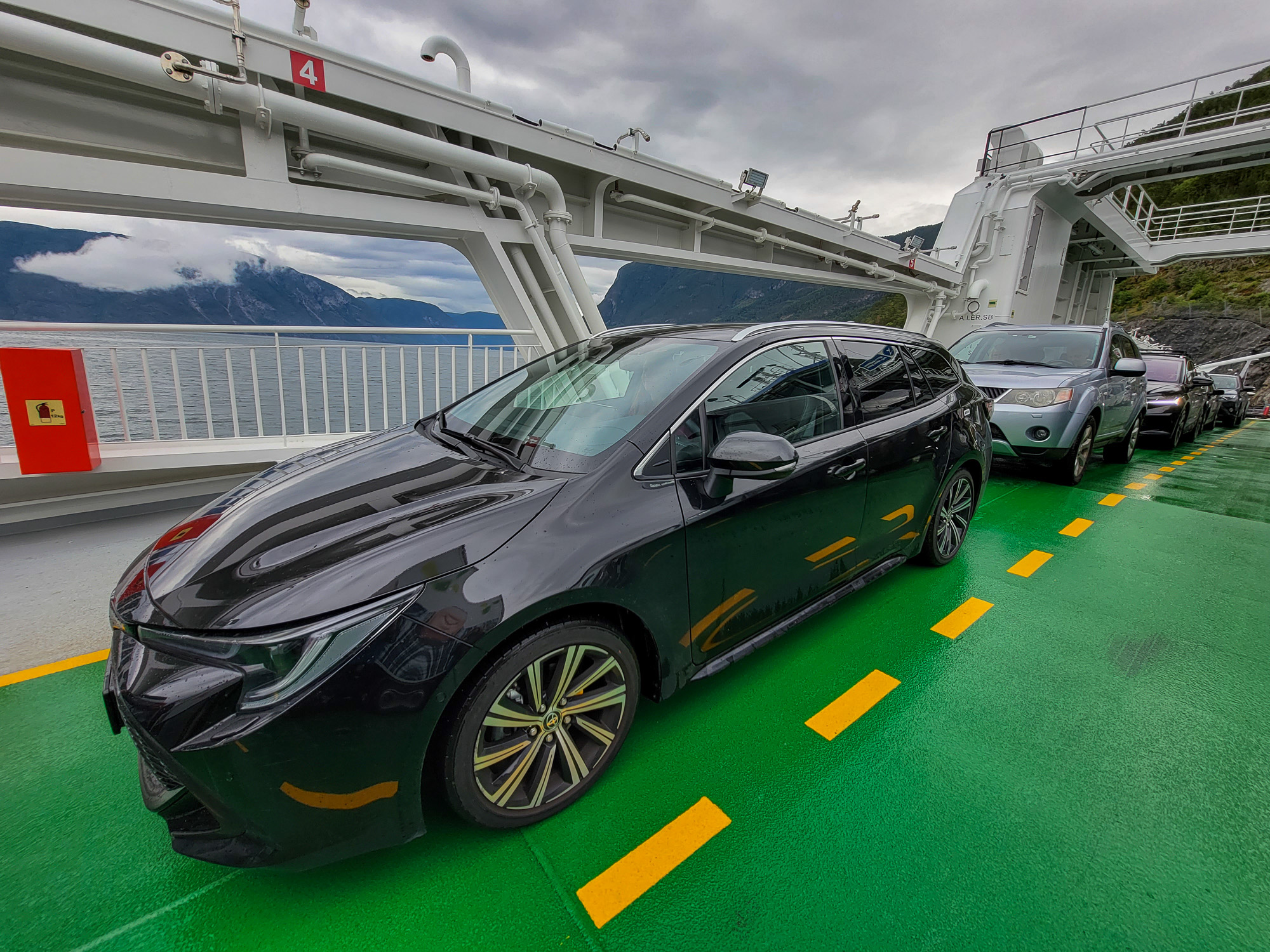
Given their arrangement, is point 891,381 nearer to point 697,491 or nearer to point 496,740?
point 697,491

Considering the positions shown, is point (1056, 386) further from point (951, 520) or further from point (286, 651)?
point (286, 651)

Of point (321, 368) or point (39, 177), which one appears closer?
point (39, 177)

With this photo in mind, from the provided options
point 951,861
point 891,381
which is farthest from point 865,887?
point 891,381

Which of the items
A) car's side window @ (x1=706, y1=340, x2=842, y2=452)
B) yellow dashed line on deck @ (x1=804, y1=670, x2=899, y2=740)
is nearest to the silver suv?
car's side window @ (x1=706, y1=340, x2=842, y2=452)

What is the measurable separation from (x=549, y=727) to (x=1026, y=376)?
567cm

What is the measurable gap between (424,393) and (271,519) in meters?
3.32

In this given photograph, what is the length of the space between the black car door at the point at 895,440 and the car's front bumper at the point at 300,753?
201 cm

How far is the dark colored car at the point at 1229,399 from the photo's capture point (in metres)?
11.8

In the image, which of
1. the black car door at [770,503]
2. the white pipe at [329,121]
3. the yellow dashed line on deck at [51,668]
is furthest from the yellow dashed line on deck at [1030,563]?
the yellow dashed line on deck at [51,668]

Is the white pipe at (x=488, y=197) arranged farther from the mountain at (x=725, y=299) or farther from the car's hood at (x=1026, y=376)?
the car's hood at (x=1026, y=376)

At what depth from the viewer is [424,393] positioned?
470 centimetres

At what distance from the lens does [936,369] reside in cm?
312

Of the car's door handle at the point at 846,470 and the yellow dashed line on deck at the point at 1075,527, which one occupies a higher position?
the car's door handle at the point at 846,470

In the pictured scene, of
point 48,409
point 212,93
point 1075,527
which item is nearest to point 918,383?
point 1075,527
